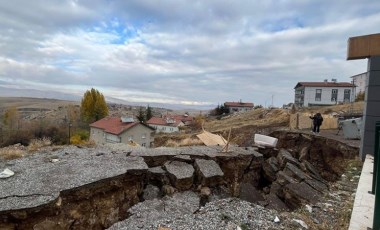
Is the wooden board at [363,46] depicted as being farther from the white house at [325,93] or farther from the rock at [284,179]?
the white house at [325,93]

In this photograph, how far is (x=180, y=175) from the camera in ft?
22.7

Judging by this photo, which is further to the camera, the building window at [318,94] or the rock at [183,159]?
the building window at [318,94]

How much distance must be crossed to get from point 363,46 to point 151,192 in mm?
7133

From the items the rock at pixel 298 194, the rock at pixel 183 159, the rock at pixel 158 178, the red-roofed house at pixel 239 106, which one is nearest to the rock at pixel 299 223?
the rock at pixel 298 194

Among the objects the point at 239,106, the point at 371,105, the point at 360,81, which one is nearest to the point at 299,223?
the point at 371,105

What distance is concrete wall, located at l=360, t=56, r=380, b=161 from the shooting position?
26.0 feet

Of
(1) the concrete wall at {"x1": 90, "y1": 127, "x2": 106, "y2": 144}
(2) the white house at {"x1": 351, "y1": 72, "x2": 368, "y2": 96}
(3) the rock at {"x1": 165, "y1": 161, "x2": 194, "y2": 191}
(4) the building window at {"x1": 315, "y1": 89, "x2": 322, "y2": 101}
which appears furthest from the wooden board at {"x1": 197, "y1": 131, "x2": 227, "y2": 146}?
(2) the white house at {"x1": 351, "y1": 72, "x2": 368, "y2": 96}

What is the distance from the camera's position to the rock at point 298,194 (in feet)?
21.1

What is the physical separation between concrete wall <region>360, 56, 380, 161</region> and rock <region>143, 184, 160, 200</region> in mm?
6264

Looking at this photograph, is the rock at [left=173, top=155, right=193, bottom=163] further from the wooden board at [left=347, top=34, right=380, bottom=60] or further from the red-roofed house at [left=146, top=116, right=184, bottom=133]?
the red-roofed house at [left=146, top=116, right=184, bottom=133]

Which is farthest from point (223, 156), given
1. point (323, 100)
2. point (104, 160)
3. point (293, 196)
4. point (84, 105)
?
point (84, 105)

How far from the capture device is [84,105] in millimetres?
65562

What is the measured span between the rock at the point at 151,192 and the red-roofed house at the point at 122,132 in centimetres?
3115

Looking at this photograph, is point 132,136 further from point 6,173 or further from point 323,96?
point 323,96
